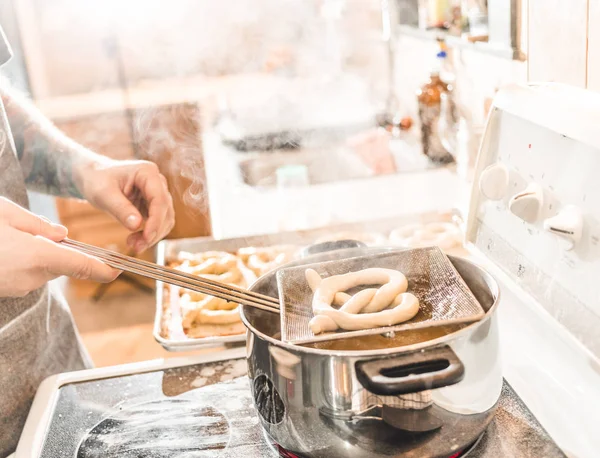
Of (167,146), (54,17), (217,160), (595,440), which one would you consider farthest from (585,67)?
(54,17)

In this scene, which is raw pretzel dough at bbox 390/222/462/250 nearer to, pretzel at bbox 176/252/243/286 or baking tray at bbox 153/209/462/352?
baking tray at bbox 153/209/462/352

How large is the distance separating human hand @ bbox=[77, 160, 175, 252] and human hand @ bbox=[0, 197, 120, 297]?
0.23 meters

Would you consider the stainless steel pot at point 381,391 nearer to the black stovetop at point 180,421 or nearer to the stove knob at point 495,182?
the black stovetop at point 180,421

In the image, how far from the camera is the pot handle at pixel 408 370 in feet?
1.58

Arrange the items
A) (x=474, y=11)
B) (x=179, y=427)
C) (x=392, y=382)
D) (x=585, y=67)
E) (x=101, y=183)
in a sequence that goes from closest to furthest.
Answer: (x=392, y=382) < (x=179, y=427) < (x=585, y=67) < (x=101, y=183) < (x=474, y=11)

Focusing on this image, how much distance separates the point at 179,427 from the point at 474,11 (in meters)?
1.16

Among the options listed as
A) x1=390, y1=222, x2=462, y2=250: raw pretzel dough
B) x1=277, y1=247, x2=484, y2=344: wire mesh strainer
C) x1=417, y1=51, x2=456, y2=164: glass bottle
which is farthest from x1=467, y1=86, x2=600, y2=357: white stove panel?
x1=417, y1=51, x2=456, y2=164: glass bottle

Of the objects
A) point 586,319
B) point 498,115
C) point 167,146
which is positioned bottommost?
point 167,146

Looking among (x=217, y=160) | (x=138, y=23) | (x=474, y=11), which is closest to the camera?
(x=474, y=11)

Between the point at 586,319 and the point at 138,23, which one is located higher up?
the point at 138,23

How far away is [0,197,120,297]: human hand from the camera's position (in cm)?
67

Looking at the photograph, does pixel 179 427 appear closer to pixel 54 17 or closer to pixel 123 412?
pixel 123 412

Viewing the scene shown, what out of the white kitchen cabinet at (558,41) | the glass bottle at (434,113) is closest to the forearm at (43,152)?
the white kitchen cabinet at (558,41)

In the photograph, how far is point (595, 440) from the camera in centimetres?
59
